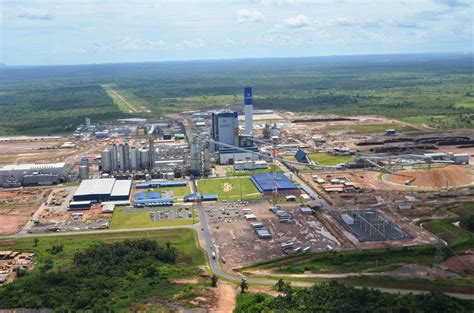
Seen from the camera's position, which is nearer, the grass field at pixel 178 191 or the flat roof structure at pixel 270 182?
the grass field at pixel 178 191

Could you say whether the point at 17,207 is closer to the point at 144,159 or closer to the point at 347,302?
the point at 144,159

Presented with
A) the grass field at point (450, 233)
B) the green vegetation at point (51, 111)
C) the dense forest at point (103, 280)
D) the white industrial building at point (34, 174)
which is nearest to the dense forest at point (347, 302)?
the dense forest at point (103, 280)

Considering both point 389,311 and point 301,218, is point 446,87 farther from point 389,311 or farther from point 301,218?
point 389,311

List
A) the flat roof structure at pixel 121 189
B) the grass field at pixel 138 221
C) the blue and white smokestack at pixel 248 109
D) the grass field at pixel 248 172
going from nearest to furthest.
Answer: the grass field at pixel 138 221 → the flat roof structure at pixel 121 189 → the grass field at pixel 248 172 → the blue and white smokestack at pixel 248 109

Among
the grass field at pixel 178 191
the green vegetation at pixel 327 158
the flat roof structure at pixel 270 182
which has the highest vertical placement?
the green vegetation at pixel 327 158

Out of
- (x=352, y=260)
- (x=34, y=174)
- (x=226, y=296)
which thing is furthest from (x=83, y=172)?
(x=352, y=260)

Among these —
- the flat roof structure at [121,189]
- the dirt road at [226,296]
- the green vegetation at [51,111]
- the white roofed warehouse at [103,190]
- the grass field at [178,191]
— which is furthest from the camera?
the green vegetation at [51,111]

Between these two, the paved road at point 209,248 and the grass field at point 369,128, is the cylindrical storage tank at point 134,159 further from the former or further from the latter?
the grass field at point 369,128
